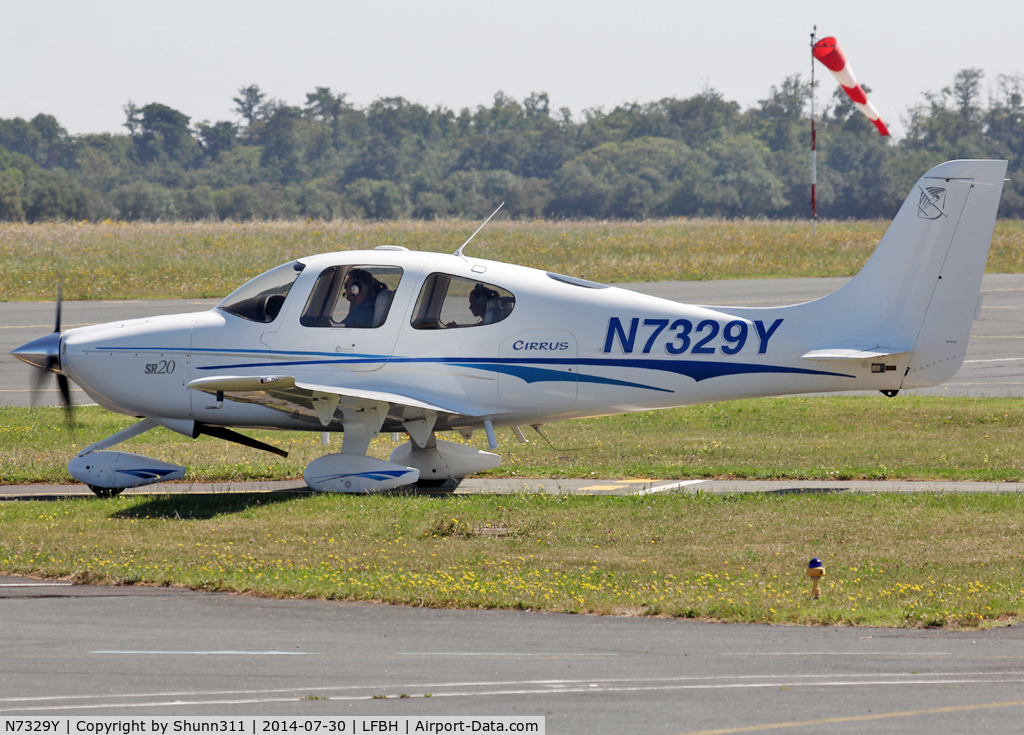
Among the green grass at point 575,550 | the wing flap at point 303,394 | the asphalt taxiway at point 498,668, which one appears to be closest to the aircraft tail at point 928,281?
the green grass at point 575,550

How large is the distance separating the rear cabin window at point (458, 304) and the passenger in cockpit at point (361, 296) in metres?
0.55

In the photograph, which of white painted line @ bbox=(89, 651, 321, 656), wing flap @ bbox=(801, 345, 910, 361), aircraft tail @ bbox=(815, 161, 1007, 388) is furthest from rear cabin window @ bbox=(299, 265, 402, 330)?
white painted line @ bbox=(89, 651, 321, 656)

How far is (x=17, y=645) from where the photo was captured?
7.68 metres

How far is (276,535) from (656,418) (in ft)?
31.9

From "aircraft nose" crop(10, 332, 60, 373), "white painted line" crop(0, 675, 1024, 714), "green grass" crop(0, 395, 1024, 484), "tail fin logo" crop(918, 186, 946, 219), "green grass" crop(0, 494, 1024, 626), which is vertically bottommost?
"green grass" crop(0, 395, 1024, 484)

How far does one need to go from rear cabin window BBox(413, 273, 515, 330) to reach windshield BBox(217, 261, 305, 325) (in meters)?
1.56

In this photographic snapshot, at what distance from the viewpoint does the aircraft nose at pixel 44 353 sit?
13664 millimetres

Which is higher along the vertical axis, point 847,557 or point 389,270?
point 389,270

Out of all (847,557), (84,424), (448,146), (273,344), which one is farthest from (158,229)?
(448,146)

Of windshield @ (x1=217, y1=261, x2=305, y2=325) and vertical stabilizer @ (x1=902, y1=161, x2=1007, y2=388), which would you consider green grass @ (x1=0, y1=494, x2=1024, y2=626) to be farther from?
windshield @ (x1=217, y1=261, x2=305, y2=325)

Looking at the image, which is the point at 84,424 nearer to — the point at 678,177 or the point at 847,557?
the point at 847,557

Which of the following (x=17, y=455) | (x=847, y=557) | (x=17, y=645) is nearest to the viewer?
(x=17, y=645)

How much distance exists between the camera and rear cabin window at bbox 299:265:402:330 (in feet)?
43.7

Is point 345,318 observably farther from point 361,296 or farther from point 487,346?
point 487,346
